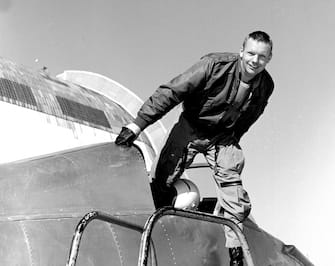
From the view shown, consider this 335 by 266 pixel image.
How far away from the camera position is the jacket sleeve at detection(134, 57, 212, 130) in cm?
439

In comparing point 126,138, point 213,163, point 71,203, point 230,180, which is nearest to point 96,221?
point 71,203

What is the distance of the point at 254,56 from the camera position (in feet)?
14.4

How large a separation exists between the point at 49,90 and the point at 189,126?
15971mm

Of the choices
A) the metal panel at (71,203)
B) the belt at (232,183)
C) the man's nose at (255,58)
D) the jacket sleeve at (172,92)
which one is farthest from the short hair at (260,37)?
the metal panel at (71,203)

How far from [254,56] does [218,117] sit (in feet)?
2.02

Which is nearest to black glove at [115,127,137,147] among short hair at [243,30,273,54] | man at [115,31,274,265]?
man at [115,31,274,265]

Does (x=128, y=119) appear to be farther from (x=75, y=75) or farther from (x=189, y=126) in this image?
(x=189, y=126)

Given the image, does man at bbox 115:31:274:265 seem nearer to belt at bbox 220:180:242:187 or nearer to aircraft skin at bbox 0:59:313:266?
belt at bbox 220:180:242:187

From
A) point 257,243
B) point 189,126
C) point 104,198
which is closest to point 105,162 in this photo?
point 104,198

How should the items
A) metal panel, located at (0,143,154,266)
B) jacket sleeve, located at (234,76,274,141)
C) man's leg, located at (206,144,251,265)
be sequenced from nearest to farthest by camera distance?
metal panel, located at (0,143,154,266) < man's leg, located at (206,144,251,265) < jacket sleeve, located at (234,76,274,141)

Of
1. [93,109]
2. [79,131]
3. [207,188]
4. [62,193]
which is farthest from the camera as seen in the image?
[93,109]

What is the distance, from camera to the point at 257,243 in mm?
5090

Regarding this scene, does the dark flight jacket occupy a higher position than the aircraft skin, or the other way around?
the dark flight jacket

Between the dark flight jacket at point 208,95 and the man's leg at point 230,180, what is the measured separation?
0.18m
